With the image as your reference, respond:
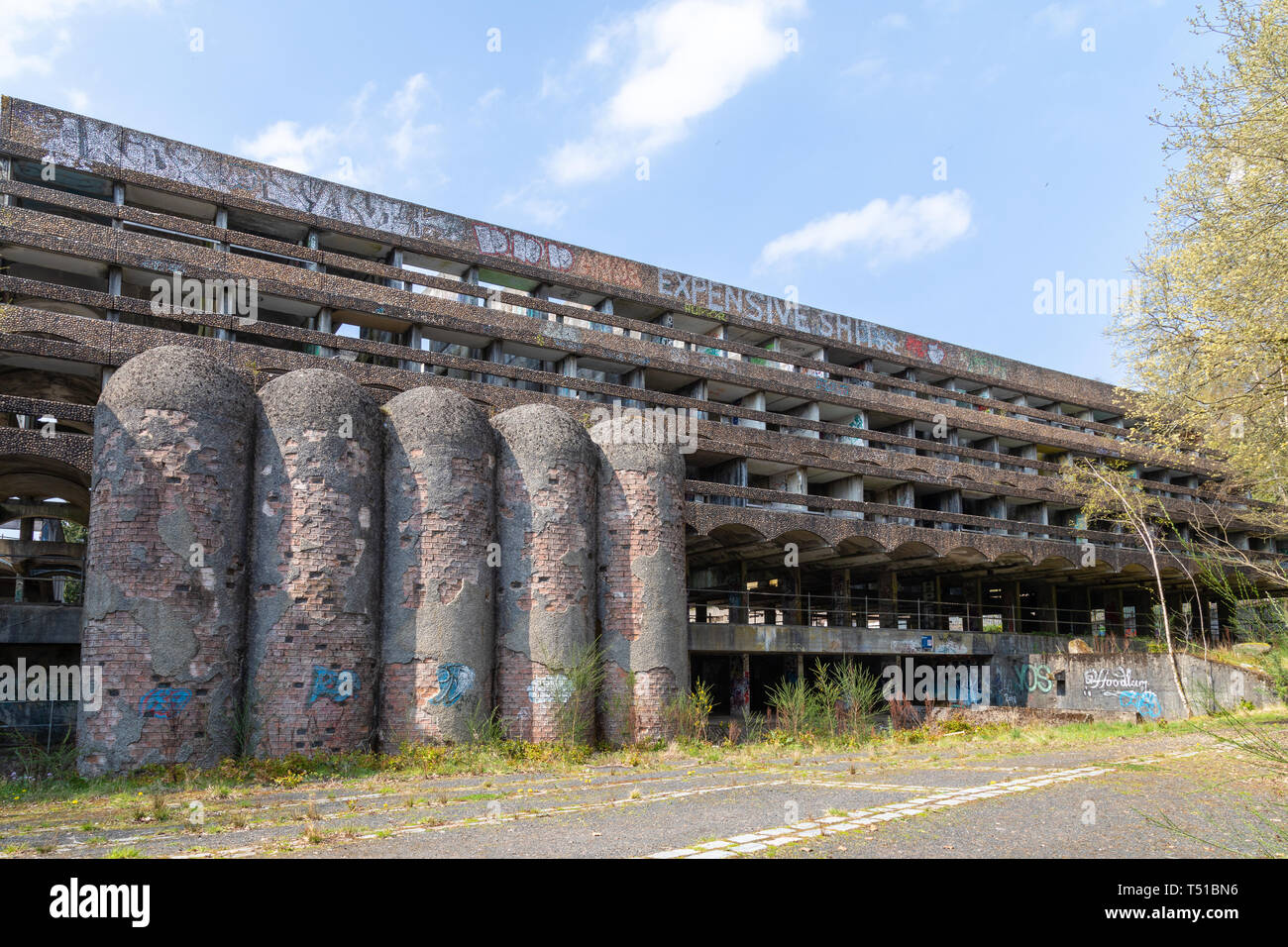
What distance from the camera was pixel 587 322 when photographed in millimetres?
33312

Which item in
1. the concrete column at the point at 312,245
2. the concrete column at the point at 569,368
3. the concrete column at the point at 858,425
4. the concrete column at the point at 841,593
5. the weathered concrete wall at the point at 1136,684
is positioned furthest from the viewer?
the concrete column at the point at 858,425

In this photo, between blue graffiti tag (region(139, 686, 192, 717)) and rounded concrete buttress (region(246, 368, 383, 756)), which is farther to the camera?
rounded concrete buttress (region(246, 368, 383, 756))

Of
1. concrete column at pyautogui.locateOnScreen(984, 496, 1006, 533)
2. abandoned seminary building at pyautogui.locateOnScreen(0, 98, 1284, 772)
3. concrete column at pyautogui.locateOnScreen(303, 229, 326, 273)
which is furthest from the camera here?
concrete column at pyautogui.locateOnScreen(984, 496, 1006, 533)

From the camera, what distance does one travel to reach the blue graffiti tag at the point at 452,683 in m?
16.0

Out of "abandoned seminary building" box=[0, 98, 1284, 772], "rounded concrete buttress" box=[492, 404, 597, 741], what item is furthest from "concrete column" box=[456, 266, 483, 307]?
"rounded concrete buttress" box=[492, 404, 597, 741]

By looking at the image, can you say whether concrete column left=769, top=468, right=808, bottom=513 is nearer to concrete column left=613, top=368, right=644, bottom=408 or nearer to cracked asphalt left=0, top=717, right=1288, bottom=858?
concrete column left=613, top=368, right=644, bottom=408

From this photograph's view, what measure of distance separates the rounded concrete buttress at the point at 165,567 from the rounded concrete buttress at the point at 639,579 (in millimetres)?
6864

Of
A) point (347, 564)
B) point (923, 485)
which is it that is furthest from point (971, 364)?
point (347, 564)

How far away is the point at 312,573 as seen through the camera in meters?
15.5

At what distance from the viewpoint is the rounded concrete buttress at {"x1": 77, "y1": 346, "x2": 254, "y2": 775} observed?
13766 mm

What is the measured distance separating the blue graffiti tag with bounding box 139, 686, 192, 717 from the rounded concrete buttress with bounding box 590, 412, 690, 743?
7.47m

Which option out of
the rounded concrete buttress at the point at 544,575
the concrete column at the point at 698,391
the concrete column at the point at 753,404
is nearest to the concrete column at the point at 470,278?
the concrete column at the point at 698,391

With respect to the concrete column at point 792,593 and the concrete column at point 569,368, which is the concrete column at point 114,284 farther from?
the concrete column at point 792,593

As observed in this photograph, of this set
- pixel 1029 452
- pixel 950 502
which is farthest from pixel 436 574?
pixel 1029 452
